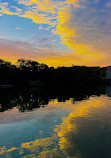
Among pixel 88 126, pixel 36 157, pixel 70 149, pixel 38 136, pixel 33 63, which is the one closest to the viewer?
pixel 36 157

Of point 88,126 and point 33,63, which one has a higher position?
point 33,63

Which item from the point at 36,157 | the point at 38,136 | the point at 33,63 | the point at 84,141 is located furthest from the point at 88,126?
the point at 33,63

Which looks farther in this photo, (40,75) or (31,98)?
(40,75)

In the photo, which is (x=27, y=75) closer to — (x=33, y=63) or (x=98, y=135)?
(x=33, y=63)

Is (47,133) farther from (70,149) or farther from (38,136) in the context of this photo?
(70,149)

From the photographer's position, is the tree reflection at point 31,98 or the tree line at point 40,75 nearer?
the tree reflection at point 31,98

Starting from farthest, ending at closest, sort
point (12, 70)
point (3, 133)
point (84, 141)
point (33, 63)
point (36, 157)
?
point (33, 63) < point (12, 70) < point (3, 133) < point (84, 141) < point (36, 157)

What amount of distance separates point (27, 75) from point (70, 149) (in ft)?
519

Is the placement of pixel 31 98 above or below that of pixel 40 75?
below

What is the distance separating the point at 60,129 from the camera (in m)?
18.9

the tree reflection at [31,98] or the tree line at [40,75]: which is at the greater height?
the tree line at [40,75]

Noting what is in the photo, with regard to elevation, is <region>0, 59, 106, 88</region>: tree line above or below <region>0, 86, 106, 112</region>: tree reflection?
above

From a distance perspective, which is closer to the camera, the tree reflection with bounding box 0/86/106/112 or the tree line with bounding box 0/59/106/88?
the tree reflection with bounding box 0/86/106/112

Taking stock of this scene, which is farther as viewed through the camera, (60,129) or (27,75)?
(27,75)
